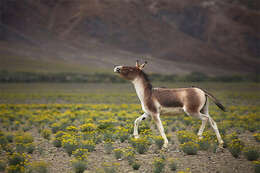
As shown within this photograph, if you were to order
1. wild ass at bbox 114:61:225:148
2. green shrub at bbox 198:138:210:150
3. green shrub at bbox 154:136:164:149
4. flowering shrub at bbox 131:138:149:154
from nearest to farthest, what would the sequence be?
wild ass at bbox 114:61:225:148, flowering shrub at bbox 131:138:149:154, green shrub at bbox 198:138:210:150, green shrub at bbox 154:136:164:149

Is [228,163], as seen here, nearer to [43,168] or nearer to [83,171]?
[83,171]

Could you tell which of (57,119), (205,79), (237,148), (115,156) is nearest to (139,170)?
(115,156)

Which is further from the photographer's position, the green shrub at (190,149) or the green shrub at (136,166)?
the green shrub at (190,149)

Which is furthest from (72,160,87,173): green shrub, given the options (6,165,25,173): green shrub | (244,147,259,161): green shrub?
(244,147,259,161): green shrub

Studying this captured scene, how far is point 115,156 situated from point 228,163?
301 centimetres

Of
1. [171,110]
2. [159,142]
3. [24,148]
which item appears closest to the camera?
[171,110]

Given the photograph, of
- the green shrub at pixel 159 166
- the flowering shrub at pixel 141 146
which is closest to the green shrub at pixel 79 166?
the green shrub at pixel 159 166

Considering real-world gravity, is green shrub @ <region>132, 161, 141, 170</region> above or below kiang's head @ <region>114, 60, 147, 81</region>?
below

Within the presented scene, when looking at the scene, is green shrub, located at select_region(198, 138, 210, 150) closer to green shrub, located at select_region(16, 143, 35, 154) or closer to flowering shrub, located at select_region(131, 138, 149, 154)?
flowering shrub, located at select_region(131, 138, 149, 154)

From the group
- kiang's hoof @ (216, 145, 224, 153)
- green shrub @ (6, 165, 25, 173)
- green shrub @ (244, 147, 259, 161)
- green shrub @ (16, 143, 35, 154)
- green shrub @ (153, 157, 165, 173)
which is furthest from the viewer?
green shrub @ (16, 143, 35, 154)

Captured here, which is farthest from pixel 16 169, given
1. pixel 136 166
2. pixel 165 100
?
pixel 165 100

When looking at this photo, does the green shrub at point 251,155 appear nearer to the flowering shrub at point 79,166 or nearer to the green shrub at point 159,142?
the green shrub at point 159,142

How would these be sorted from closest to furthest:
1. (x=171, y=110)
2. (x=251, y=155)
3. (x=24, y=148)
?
(x=251, y=155), (x=171, y=110), (x=24, y=148)

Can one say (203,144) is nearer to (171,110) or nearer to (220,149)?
(220,149)
